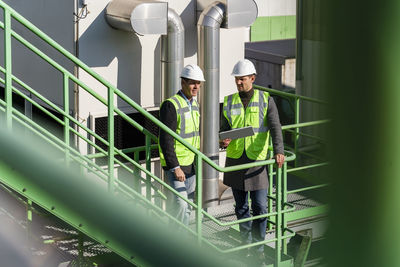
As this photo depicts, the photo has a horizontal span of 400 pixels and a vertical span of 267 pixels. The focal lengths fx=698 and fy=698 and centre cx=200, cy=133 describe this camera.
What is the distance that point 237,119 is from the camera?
5941 mm

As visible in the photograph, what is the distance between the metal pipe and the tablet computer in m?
2.30

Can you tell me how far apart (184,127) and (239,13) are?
2453 millimetres

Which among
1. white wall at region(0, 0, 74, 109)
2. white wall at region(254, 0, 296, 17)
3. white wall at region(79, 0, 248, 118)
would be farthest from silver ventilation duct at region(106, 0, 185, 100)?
white wall at region(254, 0, 296, 17)

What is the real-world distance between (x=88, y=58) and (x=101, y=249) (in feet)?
6.69

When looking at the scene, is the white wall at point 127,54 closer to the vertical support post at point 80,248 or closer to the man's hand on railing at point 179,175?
the vertical support post at point 80,248

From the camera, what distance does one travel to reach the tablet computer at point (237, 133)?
5461 mm

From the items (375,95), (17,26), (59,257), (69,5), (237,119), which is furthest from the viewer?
(17,26)

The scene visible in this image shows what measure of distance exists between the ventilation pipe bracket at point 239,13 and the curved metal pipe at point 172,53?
0.55m

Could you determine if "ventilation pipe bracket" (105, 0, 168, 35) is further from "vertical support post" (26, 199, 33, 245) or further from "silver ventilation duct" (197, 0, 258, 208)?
"vertical support post" (26, 199, 33, 245)

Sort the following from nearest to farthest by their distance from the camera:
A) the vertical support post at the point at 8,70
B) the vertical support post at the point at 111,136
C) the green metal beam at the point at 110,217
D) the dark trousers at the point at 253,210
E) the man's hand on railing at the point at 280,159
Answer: the green metal beam at the point at 110,217
the vertical support post at the point at 8,70
the vertical support post at the point at 111,136
the man's hand on railing at the point at 280,159
the dark trousers at the point at 253,210

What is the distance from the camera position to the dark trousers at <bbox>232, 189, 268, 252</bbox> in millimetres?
6008

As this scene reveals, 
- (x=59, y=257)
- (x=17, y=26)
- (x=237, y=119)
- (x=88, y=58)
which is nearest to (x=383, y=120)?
(x=237, y=119)

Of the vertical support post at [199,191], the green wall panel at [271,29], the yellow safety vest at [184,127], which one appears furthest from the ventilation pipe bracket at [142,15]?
the green wall panel at [271,29]

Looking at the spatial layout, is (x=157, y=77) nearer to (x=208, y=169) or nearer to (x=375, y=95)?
(x=208, y=169)
